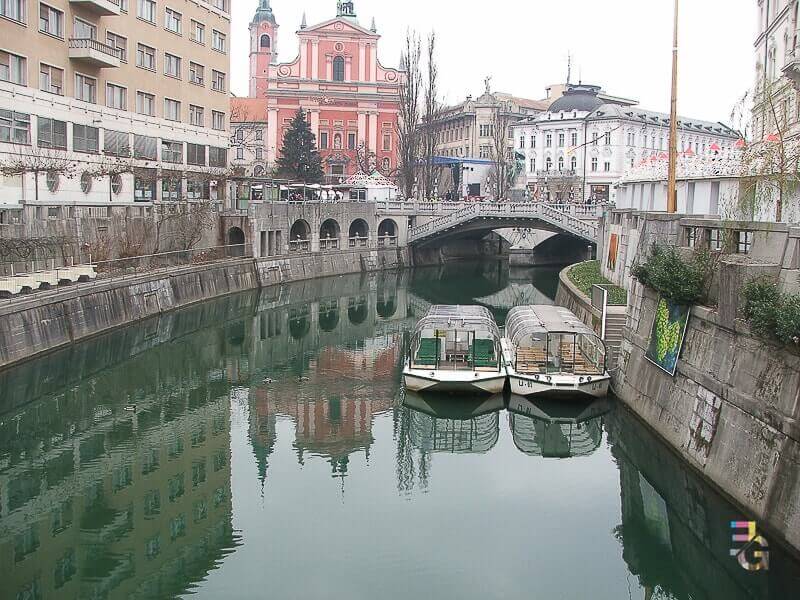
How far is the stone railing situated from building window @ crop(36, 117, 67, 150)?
3397 centimetres

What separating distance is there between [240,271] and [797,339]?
146 ft

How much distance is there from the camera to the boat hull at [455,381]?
103ft

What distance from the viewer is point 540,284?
72.9m

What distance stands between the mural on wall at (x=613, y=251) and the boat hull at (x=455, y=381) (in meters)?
15.2

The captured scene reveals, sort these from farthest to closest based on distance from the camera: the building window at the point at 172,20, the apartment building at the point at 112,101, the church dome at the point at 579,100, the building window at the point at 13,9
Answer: the church dome at the point at 579,100 < the building window at the point at 172,20 < the apartment building at the point at 112,101 < the building window at the point at 13,9

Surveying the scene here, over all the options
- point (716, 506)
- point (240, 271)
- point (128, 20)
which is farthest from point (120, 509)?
point (128, 20)

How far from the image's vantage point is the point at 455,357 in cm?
3312

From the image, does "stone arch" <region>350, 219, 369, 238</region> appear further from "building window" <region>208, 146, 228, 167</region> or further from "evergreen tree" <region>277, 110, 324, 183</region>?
"evergreen tree" <region>277, 110, 324, 183</region>

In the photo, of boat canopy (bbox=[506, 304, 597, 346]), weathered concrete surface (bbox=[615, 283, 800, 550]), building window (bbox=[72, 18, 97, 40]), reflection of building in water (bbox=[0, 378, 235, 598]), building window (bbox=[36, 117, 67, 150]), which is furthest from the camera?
building window (bbox=[72, 18, 97, 40])

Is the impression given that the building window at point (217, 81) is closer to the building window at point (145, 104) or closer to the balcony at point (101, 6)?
the building window at point (145, 104)

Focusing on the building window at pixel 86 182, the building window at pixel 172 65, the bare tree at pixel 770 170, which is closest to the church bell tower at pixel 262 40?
the building window at pixel 172 65

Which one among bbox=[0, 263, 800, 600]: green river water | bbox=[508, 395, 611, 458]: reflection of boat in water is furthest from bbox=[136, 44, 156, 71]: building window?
bbox=[508, 395, 611, 458]: reflection of boat in water

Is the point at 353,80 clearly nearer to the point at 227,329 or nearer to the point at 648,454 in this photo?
the point at 227,329

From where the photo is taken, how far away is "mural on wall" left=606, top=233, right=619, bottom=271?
1763 inches
